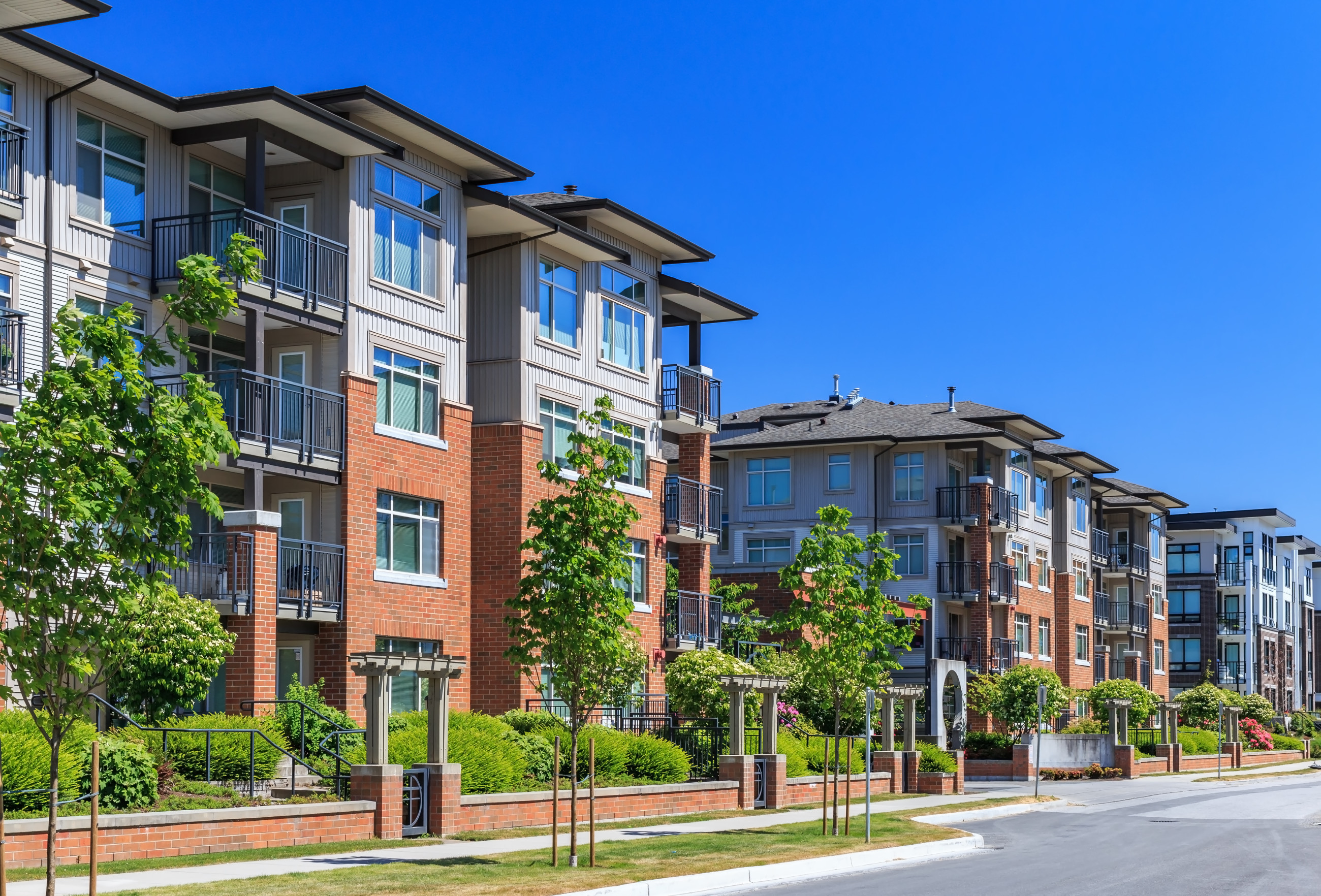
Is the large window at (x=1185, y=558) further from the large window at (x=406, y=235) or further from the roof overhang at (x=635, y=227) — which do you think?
the large window at (x=406, y=235)

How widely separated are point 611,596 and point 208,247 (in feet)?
38.7

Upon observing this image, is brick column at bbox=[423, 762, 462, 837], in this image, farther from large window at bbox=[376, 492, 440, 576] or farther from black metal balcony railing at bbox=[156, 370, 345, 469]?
large window at bbox=[376, 492, 440, 576]

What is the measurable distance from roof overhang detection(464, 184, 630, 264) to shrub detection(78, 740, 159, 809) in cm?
1708

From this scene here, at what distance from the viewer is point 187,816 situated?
19562 millimetres

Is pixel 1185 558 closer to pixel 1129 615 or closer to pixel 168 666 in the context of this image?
pixel 1129 615

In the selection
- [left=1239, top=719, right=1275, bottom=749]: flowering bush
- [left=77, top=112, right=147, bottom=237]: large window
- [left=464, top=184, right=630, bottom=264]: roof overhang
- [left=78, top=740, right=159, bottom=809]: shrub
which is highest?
[left=464, top=184, right=630, bottom=264]: roof overhang

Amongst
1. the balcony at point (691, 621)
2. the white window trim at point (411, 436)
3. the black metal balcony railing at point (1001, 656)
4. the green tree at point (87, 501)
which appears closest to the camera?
the green tree at point (87, 501)

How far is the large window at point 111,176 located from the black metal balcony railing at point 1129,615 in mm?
61967

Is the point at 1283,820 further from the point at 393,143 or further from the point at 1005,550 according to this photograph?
the point at 1005,550

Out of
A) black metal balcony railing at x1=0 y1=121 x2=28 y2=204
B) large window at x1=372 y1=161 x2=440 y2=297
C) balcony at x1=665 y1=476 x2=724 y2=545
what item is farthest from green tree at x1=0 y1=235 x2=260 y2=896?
balcony at x1=665 y1=476 x2=724 y2=545

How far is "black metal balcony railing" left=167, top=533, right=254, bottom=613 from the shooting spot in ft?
88.4

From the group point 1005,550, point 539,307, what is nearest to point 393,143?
point 539,307

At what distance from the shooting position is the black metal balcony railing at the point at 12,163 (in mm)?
25156

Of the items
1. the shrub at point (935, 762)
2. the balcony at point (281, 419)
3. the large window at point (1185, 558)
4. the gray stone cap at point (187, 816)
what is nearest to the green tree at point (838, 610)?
the gray stone cap at point (187, 816)
